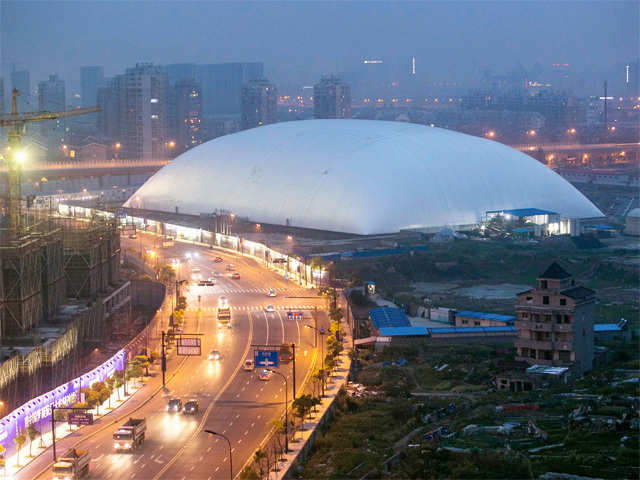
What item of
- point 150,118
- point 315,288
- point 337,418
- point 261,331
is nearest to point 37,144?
point 150,118

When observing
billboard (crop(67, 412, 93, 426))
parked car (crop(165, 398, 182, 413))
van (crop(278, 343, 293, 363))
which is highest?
van (crop(278, 343, 293, 363))

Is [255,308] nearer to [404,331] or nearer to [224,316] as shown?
[224,316]

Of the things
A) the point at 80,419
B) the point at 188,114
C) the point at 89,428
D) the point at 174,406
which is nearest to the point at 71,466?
the point at 80,419

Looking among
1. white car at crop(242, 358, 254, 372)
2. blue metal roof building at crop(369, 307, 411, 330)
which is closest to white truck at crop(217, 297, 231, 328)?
blue metal roof building at crop(369, 307, 411, 330)

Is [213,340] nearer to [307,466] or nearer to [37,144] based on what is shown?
[307,466]

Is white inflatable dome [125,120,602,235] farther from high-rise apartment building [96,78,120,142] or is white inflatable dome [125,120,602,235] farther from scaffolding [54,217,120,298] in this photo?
high-rise apartment building [96,78,120,142]

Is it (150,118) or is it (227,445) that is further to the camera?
(150,118)
